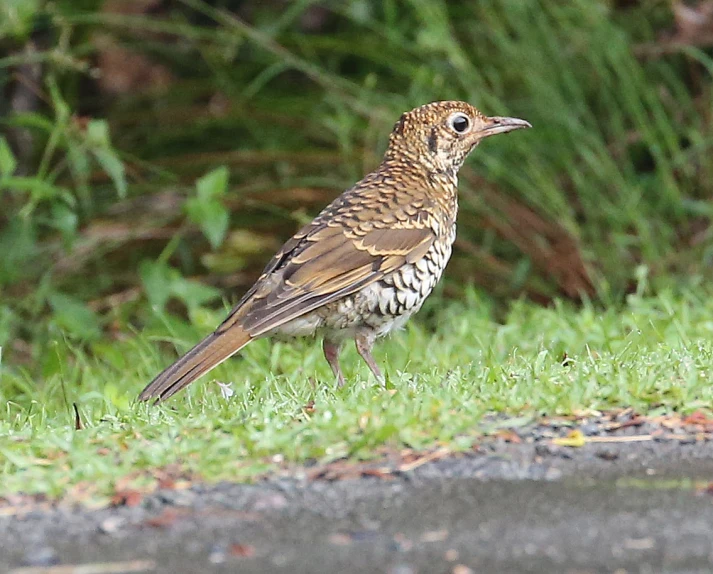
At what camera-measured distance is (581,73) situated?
9.54 meters

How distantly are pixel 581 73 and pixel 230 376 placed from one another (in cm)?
419

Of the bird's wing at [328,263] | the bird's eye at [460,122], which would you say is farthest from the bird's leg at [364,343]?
the bird's eye at [460,122]

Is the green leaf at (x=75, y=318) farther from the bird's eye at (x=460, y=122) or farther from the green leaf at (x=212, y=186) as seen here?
the bird's eye at (x=460, y=122)

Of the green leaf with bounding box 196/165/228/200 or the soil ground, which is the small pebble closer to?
the soil ground

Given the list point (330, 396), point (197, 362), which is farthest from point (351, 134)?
point (330, 396)

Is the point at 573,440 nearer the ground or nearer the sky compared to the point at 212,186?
nearer the ground

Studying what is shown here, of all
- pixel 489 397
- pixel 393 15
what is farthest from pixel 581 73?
pixel 489 397

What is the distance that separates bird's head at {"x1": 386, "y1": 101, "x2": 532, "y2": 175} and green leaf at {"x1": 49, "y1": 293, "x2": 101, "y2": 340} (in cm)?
203

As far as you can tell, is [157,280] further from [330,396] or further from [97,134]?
[330,396]

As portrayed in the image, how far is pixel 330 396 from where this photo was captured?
16.3 feet

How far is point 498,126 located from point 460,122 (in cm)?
20

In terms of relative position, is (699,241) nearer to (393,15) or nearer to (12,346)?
(393,15)

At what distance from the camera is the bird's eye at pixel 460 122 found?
22.1ft

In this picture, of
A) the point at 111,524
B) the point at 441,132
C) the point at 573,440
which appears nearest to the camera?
the point at 111,524
